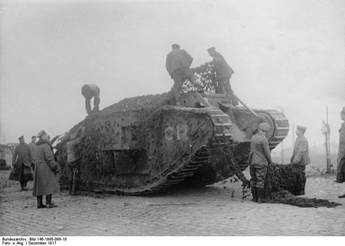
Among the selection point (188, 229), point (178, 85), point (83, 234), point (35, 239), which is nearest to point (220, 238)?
point (188, 229)

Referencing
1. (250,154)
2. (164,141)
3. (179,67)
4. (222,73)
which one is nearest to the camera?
(250,154)

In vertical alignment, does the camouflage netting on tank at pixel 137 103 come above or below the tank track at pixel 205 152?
above

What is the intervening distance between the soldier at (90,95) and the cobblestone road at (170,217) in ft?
10.3

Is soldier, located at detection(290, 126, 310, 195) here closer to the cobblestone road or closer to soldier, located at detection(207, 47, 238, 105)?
the cobblestone road

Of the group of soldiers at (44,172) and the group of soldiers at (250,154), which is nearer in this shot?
the group of soldiers at (250,154)

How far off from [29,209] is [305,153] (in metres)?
5.40

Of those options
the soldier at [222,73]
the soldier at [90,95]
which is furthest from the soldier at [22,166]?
the soldier at [222,73]

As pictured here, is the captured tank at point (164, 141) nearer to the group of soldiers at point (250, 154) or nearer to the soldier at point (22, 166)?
the group of soldiers at point (250, 154)

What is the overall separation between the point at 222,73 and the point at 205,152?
95.0 inches

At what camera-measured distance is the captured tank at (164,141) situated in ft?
29.8

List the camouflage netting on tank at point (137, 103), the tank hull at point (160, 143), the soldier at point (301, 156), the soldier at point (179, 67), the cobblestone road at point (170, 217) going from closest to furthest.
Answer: the cobblestone road at point (170, 217), the soldier at point (301, 156), the tank hull at point (160, 143), the soldier at point (179, 67), the camouflage netting on tank at point (137, 103)

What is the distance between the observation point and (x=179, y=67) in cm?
1010

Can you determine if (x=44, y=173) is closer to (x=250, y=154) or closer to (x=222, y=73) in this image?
(x=250, y=154)

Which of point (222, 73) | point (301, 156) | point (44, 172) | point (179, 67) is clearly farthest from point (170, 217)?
point (222, 73)
